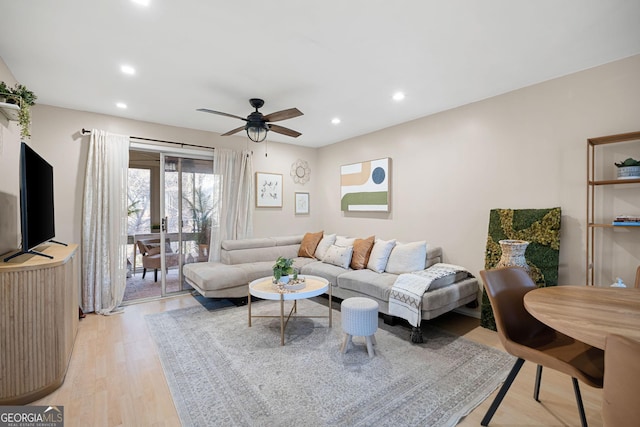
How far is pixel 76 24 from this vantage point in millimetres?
2023

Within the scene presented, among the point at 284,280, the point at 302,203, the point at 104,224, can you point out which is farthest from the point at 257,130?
the point at 302,203

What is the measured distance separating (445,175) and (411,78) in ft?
4.85

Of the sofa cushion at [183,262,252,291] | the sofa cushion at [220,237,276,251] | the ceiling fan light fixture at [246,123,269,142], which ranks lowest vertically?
→ the sofa cushion at [183,262,252,291]

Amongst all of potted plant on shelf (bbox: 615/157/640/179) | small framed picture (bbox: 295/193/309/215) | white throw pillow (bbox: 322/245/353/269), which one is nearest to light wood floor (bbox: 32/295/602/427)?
potted plant on shelf (bbox: 615/157/640/179)

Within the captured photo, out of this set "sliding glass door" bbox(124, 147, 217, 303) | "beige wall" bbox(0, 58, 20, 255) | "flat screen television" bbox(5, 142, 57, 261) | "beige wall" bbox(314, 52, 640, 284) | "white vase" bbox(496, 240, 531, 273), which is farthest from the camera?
"sliding glass door" bbox(124, 147, 217, 303)

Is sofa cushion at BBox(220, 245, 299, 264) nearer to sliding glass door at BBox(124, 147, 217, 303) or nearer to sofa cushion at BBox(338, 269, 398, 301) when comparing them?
sliding glass door at BBox(124, 147, 217, 303)

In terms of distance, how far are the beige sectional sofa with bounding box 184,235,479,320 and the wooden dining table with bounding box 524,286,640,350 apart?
4.50ft

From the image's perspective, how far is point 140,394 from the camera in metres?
2.11

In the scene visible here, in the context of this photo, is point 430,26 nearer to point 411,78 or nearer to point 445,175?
point 411,78

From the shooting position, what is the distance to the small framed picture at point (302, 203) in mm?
5785

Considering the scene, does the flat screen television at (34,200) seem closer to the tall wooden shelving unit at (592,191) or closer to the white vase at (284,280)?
the white vase at (284,280)

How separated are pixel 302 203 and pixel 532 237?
3879 mm

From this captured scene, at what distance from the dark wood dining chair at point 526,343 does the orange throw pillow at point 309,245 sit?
11.3 ft

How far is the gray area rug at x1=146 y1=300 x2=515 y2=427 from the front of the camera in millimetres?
1881
